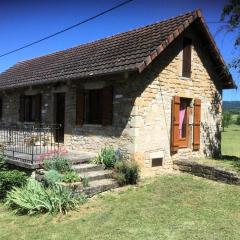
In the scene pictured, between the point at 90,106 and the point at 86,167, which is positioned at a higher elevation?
the point at 90,106

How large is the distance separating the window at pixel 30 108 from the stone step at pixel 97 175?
6419 millimetres

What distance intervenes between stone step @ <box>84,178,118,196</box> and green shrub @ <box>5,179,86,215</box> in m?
0.47

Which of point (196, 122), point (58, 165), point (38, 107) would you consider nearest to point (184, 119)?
point (196, 122)

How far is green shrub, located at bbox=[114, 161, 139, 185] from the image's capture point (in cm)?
1100

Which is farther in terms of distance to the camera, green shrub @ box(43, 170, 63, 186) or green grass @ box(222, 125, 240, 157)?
green grass @ box(222, 125, 240, 157)

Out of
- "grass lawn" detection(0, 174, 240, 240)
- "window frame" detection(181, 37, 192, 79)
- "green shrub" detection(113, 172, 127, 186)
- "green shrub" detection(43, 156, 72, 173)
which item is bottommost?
"grass lawn" detection(0, 174, 240, 240)

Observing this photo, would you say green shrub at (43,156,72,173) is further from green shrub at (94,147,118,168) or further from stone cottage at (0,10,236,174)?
stone cottage at (0,10,236,174)

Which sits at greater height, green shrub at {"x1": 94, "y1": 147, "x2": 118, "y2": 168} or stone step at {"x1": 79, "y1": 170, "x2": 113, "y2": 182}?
green shrub at {"x1": 94, "y1": 147, "x2": 118, "y2": 168}

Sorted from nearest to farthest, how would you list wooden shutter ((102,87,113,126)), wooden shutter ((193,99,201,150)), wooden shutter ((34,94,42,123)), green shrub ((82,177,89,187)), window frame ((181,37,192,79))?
green shrub ((82,177,89,187))
wooden shutter ((102,87,113,126))
window frame ((181,37,192,79))
wooden shutter ((193,99,201,150))
wooden shutter ((34,94,42,123))

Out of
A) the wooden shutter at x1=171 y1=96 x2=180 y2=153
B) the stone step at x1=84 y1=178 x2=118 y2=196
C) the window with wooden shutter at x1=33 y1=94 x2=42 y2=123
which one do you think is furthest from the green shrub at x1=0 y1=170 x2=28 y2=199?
the window with wooden shutter at x1=33 y1=94 x2=42 y2=123

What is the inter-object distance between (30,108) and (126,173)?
8.31 m

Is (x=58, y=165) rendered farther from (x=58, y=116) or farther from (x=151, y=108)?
(x=58, y=116)

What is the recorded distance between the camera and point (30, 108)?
17953 mm

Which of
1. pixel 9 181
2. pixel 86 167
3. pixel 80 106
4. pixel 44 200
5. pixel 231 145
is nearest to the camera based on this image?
pixel 44 200
